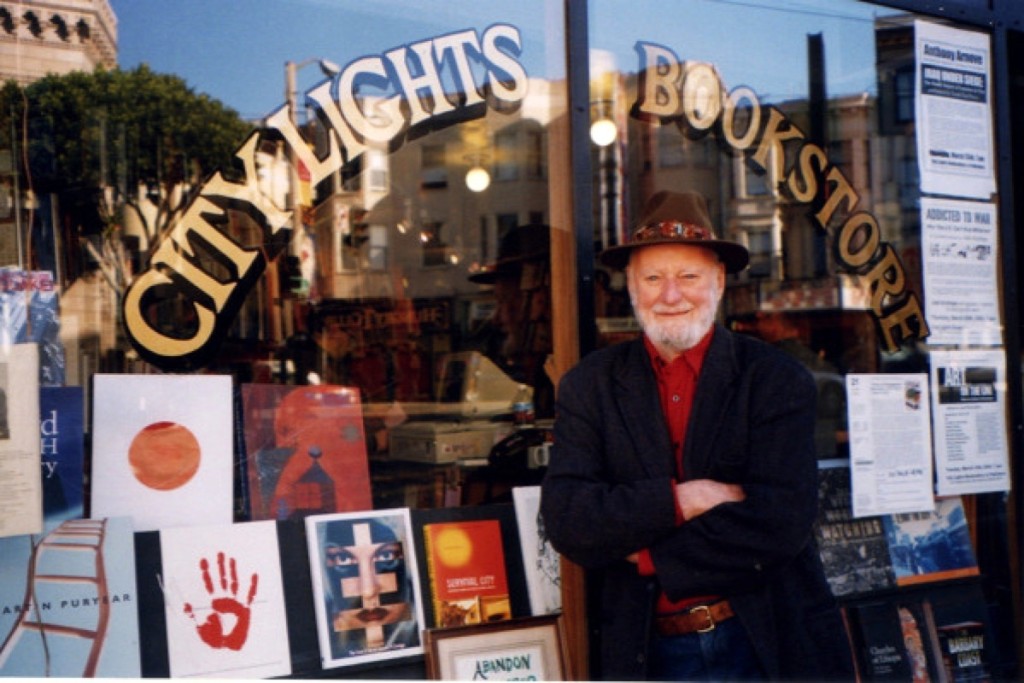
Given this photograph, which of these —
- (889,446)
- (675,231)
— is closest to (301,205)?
(675,231)

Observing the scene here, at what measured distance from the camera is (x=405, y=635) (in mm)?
3223

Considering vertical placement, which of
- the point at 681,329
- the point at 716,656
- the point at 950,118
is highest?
the point at 950,118

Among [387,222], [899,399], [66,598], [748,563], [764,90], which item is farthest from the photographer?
[387,222]

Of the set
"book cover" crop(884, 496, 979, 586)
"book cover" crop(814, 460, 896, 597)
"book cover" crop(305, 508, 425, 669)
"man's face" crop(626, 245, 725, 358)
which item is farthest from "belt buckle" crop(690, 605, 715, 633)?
"book cover" crop(884, 496, 979, 586)

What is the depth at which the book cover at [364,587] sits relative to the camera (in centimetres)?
315

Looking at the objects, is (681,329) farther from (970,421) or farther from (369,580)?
(970,421)

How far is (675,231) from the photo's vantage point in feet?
9.70

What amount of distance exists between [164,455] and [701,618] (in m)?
1.57

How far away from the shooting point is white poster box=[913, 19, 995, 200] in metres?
4.11

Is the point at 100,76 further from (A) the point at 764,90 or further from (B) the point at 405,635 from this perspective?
(A) the point at 764,90

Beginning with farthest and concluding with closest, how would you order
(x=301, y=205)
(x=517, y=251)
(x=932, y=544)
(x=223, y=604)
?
(x=517, y=251), (x=932, y=544), (x=301, y=205), (x=223, y=604)

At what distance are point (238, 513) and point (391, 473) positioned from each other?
563mm

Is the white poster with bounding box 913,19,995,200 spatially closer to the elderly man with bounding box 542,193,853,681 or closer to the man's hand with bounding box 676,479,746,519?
the elderly man with bounding box 542,193,853,681

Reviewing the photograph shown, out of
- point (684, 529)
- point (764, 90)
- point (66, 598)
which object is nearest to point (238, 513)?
point (66, 598)
